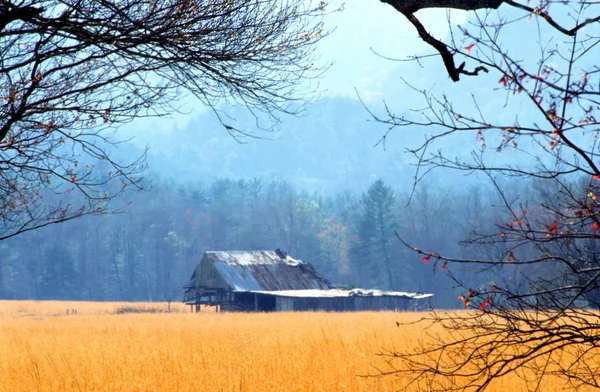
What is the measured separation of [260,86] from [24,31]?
2421 mm

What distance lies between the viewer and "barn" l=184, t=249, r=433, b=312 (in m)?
50.5

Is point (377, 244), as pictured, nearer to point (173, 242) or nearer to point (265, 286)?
point (265, 286)

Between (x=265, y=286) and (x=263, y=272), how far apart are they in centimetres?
180

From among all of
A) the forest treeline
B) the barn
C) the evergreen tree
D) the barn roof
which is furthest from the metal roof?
the forest treeline

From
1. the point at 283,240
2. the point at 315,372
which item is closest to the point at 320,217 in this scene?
the point at 283,240

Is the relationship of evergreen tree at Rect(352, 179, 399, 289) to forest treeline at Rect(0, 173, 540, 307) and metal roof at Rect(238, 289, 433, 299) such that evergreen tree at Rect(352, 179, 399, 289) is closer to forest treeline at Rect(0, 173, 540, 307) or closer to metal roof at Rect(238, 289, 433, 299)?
forest treeline at Rect(0, 173, 540, 307)

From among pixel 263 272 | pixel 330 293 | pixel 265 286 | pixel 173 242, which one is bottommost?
pixel 330 293

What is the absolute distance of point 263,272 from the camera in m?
52.9

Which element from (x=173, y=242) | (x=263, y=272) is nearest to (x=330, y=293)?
(x=263, y=272)

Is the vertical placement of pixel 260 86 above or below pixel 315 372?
above

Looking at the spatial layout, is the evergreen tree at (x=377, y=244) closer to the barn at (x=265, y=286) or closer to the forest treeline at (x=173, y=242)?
the forest treeline at (x=173, y=242)

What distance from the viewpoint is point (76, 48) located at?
6.72m

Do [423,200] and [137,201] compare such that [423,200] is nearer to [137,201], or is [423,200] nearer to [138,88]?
[137,201]

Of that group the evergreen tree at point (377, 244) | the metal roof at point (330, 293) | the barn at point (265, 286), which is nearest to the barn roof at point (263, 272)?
the barn at point (265, 286)
